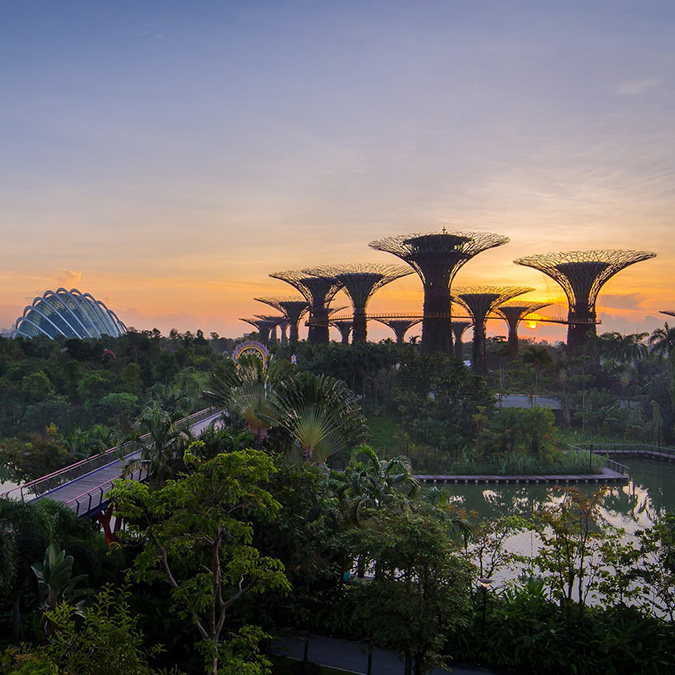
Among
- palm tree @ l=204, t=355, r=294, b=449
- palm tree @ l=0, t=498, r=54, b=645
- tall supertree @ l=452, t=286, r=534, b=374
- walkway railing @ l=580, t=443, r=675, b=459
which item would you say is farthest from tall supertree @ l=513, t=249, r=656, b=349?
palm tree @ l=0, t=498, r=54, b=645

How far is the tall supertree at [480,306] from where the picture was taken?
64.4 m

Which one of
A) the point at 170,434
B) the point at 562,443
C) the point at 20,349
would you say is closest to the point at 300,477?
the point at 170,434

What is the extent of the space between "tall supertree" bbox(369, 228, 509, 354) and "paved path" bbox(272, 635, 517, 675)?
1622 inches

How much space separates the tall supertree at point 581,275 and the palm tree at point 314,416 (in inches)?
1946

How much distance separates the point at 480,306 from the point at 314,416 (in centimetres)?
5007

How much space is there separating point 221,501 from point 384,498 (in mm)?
6573

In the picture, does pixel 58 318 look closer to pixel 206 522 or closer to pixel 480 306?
pixel 480 306

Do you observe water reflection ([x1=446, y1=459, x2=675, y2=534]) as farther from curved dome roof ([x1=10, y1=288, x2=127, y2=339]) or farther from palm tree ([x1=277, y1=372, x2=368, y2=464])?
curved dome roof ([x1=10, y1=288, x2=127, y2=339])

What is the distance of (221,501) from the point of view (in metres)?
8.77

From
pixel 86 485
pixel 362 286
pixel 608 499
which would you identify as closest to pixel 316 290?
pixel 362 286

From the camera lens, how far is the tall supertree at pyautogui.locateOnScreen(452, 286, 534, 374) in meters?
64.4

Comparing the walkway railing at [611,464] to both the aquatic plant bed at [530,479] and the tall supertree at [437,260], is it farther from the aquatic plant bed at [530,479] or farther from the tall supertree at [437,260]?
the tall supertree at [437,260]

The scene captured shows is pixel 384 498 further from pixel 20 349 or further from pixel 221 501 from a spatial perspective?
pixel 20 349

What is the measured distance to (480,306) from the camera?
65.0 meters
